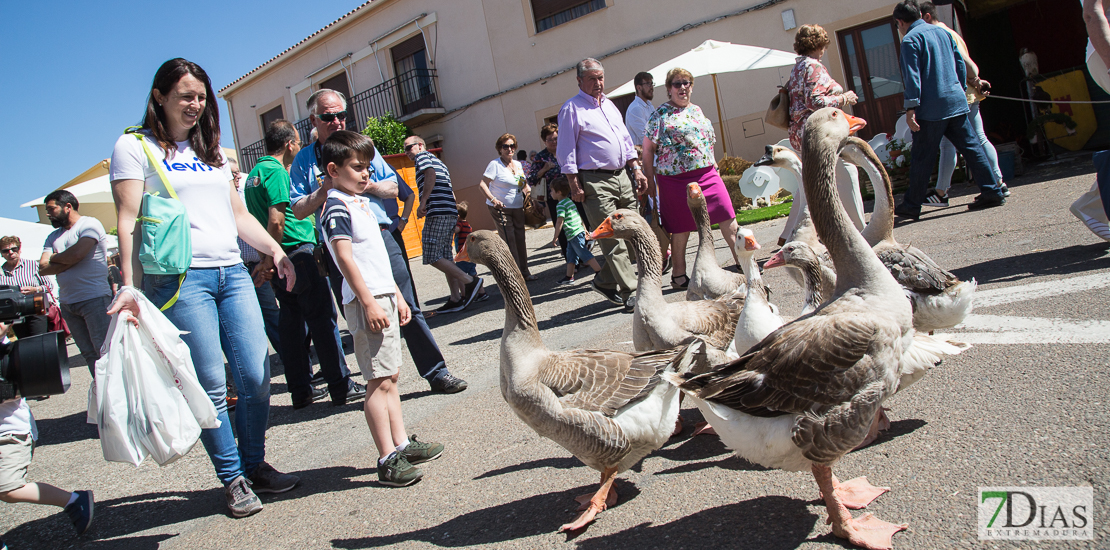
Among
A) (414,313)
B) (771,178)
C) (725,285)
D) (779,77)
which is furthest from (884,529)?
(779,77)

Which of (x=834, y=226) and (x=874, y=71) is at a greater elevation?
(x=874, y=71)

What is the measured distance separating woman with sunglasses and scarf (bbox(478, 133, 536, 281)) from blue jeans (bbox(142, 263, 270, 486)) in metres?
5.55

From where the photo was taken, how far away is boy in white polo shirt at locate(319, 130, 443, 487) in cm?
345

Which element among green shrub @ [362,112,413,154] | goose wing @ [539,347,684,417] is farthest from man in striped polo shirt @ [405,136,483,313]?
green shrub @ [362,112,413,154]

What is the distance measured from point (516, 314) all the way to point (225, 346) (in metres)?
1.67

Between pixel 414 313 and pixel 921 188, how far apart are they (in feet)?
20.7

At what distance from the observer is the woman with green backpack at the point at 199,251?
3025mm

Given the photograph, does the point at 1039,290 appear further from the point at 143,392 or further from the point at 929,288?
the point at 143,392

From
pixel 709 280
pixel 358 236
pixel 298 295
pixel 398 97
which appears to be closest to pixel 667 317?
pixel 709 280

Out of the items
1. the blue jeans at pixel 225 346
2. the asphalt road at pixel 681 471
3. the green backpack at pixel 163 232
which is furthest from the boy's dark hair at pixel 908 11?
the green backpack at pixel 163 232

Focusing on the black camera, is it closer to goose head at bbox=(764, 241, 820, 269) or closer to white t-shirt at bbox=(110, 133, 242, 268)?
white t-shirt at bbox=(110, 133, 242, 268)

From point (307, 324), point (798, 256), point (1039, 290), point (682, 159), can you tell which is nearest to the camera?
point (798, 256)

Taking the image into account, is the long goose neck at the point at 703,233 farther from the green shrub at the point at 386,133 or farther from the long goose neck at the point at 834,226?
the green shrub at the point at 386,133

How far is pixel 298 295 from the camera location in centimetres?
507
